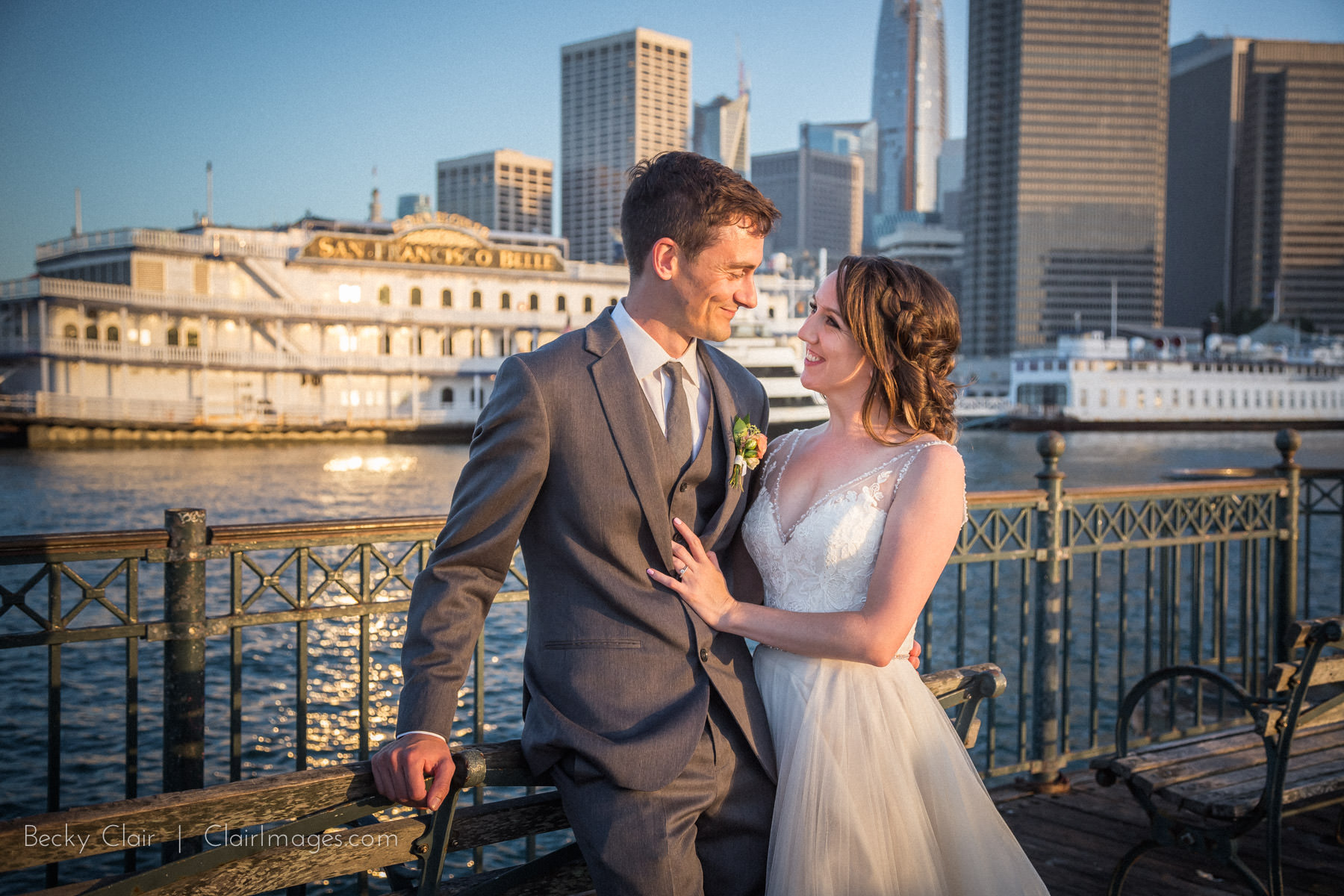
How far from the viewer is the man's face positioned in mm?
1887

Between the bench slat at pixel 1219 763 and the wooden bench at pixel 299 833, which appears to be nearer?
the wooden bench at pixel 299 833

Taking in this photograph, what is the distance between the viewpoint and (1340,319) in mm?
115375

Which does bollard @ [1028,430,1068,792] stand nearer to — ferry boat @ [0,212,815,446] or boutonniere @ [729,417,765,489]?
boutonniere @ [729,417,765,489]

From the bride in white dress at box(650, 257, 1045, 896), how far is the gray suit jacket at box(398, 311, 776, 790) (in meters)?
0.12

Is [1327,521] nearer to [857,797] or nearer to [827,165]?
[857,797]

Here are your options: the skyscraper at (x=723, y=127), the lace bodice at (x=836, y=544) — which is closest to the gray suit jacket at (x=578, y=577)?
the lace bodice at (x=836, y=544)

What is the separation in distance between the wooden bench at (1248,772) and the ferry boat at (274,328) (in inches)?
1637

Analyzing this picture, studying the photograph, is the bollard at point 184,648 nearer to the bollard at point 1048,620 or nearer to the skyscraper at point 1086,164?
the bollard at point 1048,620

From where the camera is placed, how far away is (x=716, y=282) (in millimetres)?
1910

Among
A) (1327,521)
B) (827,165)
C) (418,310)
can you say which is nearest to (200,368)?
(418,310)

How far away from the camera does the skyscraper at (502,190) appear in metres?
131

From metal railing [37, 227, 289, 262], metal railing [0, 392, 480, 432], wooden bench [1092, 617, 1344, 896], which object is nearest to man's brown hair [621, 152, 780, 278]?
wooden bench [1092, 617, 1344, 896]

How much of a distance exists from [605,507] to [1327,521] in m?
27.7

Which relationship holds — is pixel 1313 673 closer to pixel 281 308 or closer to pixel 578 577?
pixel 578 577
